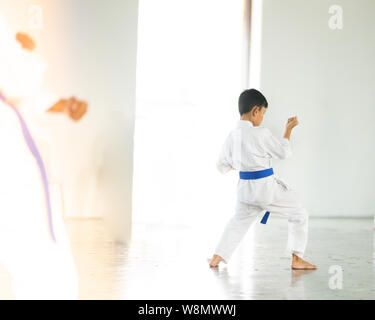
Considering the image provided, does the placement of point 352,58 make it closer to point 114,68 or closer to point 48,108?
point 114,68

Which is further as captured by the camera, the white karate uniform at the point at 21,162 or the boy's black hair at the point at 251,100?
the white karate uniform at the point at 21,162

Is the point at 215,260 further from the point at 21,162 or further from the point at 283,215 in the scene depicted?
the point at 21,162

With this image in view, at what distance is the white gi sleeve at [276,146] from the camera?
2.25 metres

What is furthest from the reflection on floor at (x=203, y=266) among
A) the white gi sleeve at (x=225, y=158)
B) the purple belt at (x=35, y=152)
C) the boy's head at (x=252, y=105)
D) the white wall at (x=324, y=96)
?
the white wall at (x=324, y=96)

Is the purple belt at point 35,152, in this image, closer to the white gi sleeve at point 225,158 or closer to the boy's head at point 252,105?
the white gi sleeve at point 225,158

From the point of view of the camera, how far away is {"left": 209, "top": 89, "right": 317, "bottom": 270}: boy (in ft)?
7.45

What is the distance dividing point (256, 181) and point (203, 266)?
1.31 ft

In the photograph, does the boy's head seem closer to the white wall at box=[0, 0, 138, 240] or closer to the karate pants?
the karate pants

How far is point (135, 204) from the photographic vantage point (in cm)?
377

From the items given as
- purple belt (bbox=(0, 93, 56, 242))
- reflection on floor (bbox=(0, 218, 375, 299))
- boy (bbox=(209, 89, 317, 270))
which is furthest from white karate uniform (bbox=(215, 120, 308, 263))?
purple belt (bbox=(0, 93, 56, 242))

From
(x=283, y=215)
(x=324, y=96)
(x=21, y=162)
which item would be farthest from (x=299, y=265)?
(x=324, y=96)
